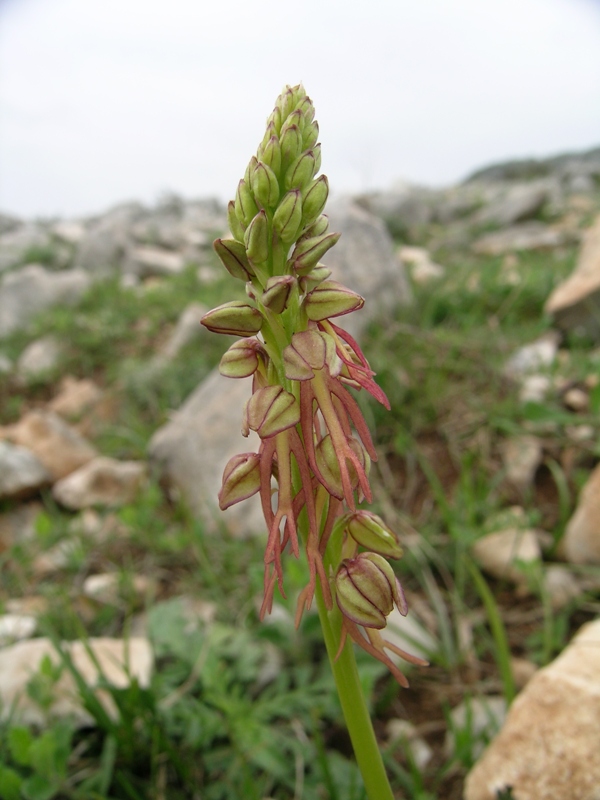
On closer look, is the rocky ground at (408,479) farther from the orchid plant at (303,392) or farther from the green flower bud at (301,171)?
the green flower bud at (301,171)

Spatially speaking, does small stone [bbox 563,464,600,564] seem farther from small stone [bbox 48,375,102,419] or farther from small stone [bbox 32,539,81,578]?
small stone [bbox 48,375,102,419]

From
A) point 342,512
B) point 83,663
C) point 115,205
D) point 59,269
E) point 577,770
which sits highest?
point 115,205

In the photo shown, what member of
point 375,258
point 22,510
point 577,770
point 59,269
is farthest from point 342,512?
point 59,269

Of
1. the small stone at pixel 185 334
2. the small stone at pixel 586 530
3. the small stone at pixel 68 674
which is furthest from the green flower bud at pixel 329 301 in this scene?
the small stone at pixel 185 334

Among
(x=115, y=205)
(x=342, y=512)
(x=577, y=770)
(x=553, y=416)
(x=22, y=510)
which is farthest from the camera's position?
(x=115, y=205)

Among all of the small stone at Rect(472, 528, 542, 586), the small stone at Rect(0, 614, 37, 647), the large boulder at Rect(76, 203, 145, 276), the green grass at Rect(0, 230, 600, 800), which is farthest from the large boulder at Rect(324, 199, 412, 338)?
the large boulder at Rect(76, 203, 145, 276)

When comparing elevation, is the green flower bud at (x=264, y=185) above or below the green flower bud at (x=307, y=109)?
below

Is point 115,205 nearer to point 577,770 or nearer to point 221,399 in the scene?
point 221,399

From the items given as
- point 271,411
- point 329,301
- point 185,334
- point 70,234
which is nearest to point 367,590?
point 271,411
